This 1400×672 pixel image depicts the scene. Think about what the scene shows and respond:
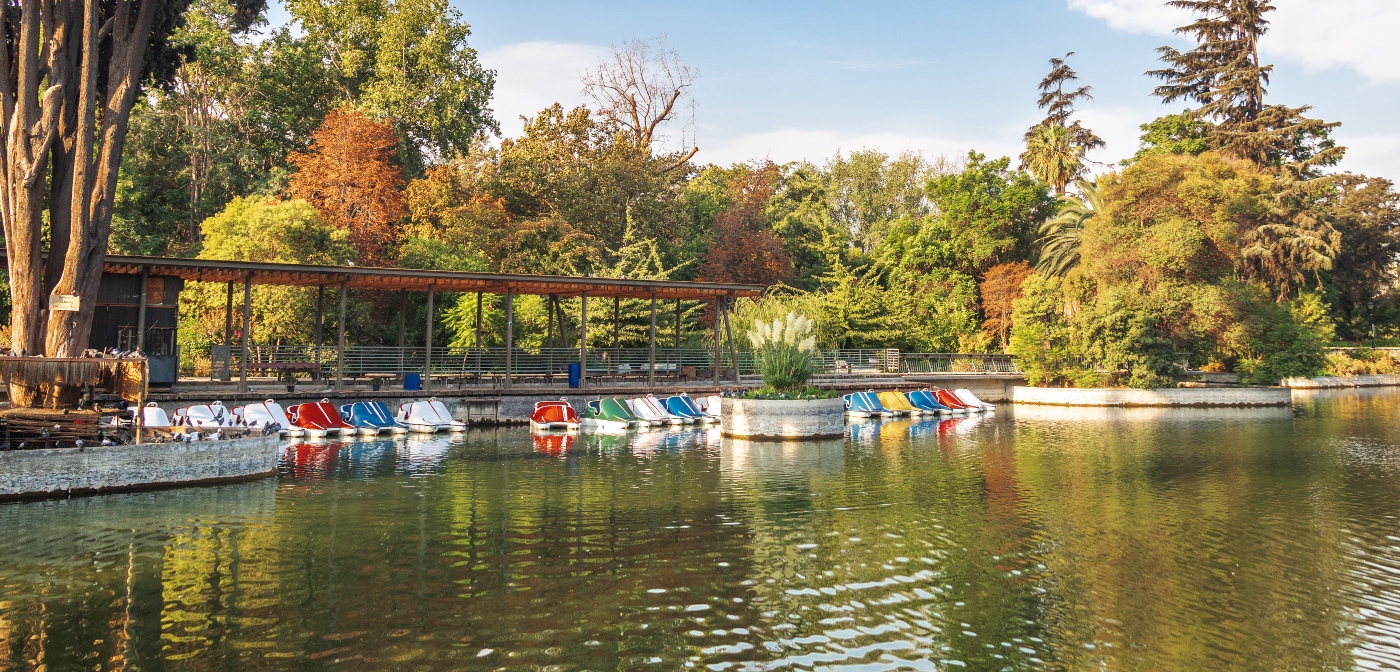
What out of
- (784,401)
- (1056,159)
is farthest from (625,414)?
(1056,159)

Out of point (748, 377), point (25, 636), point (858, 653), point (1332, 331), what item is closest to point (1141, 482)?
point (858, 653)

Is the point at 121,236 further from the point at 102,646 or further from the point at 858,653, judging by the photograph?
the point at 858,653

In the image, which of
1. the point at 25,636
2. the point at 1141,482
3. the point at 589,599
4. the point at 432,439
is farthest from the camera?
the point at 432,439

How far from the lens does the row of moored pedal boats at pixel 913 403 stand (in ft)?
111

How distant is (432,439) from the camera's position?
25312 mm

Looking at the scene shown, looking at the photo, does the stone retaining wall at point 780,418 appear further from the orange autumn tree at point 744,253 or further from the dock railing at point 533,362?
the orange autumn tree at point 744,253

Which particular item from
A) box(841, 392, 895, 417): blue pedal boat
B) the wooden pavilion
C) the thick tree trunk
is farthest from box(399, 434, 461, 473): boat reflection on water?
box(841, 392, 895, 417): blue pedal boat

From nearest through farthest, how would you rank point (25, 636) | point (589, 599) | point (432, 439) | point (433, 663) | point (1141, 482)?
point (433, 663)
point (25, 636)
point (589, 599)
point (1141, 482)
point (432, 439)

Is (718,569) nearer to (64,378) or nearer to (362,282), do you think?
(64,378)

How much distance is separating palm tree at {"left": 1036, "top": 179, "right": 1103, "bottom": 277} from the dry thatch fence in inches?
1715

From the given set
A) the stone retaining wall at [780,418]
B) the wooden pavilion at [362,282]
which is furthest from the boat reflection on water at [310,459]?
the stone retaining wall at [780,418]

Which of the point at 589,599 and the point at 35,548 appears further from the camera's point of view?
the point at 35,548

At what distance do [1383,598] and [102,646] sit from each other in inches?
490

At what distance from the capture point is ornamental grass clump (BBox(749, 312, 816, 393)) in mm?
24984
